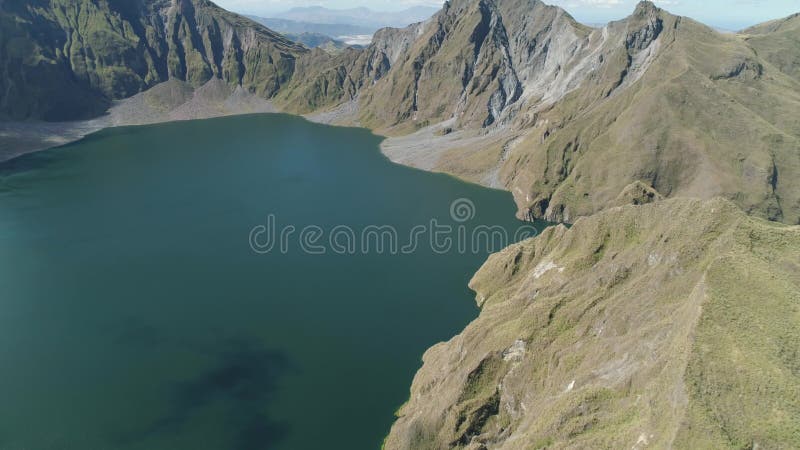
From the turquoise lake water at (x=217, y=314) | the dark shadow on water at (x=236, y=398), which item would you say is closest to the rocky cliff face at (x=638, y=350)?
the turquoise lake water at (x=217, y=314)

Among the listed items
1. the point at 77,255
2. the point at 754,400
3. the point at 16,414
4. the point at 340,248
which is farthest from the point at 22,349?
the point at 754,400

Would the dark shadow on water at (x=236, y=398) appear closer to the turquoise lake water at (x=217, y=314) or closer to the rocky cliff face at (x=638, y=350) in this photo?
the turquoise lake water at (x=217, y=314)

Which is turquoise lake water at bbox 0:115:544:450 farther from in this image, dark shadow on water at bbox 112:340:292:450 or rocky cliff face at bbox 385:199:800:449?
rocky cliff face at bbox 385:199:800:449

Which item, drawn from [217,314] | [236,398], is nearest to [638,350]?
[236,398]

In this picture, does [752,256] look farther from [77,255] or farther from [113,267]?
[77,255]

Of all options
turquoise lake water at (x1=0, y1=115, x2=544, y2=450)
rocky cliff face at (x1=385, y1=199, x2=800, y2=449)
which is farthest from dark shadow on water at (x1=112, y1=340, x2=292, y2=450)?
rocky cliff face at (x1=385, y1=199, x2=800, y2=449)

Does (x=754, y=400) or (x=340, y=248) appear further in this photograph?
(x=340, y=248)
